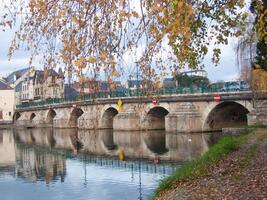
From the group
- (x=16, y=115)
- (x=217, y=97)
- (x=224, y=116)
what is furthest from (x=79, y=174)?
(x=16, y=115)

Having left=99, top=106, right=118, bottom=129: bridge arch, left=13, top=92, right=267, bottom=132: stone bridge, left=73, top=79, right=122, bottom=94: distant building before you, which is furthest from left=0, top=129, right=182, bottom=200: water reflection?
left=99, top=106, right=118, bottom=129: bridge arch

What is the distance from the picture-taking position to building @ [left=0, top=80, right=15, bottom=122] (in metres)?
95.9

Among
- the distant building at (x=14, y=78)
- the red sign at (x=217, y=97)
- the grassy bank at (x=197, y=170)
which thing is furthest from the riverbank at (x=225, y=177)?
the distant building at (x=14, y=78)

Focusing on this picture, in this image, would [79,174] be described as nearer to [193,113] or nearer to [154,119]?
[193,113]

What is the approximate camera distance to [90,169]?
24.7m

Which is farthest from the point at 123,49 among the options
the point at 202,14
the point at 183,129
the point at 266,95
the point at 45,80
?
the point at 183,129

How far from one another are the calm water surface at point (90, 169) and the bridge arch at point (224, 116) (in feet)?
20.0

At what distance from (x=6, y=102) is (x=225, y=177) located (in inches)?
3473

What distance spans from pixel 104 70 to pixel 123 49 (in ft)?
1.68

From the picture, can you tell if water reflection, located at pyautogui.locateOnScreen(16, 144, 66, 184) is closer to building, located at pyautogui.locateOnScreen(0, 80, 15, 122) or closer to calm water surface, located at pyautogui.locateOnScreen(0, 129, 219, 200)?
calm water surface, located at pyautogui.locateOnScreen(0, 129, 219, 200)

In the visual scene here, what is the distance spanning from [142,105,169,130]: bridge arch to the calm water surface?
1250 cm

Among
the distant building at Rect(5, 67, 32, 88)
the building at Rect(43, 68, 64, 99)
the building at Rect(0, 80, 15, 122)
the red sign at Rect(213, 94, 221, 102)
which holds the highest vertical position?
the distant building at Rect(5, 67, 32, 88)

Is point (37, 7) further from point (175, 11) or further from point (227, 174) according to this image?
point (227, 174)

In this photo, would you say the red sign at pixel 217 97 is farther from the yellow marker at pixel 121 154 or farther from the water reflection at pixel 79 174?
the yellow marker at pixel 121 154
